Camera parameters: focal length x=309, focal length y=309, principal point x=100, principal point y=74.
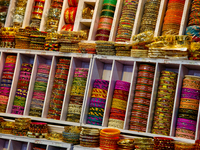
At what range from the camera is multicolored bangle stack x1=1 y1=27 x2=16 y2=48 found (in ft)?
14.9

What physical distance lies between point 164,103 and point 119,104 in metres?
0.58

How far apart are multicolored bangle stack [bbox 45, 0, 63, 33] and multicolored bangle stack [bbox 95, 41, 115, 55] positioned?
95 cm

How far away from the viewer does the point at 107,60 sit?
4094mm

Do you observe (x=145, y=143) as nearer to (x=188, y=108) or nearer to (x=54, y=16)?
(x=188, y=108)

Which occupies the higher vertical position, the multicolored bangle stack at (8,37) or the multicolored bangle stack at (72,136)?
the multicolored bangle stack at (8,37)

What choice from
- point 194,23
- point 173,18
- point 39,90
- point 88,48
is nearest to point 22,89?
point 39,90

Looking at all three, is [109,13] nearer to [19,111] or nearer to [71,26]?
[71,26]

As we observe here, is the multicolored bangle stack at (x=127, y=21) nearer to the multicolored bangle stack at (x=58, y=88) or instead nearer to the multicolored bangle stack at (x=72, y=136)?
the multicolored bangle stack at (x=58, y=88)

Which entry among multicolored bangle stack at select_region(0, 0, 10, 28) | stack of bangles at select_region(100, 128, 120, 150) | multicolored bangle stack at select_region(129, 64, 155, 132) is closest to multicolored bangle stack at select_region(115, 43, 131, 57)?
multicolored bangle stack at select_region(129, 64, 155, 132)

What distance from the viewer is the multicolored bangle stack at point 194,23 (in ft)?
12.1

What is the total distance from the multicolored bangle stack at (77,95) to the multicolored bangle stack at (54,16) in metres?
0.91

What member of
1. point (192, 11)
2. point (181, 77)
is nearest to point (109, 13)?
point (192, 11)

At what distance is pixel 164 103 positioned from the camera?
11.9 feet

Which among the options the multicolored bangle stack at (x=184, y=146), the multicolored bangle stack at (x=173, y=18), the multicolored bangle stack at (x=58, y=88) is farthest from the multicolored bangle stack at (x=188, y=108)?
the multicolored bangle stack at (x=58, y=88)
